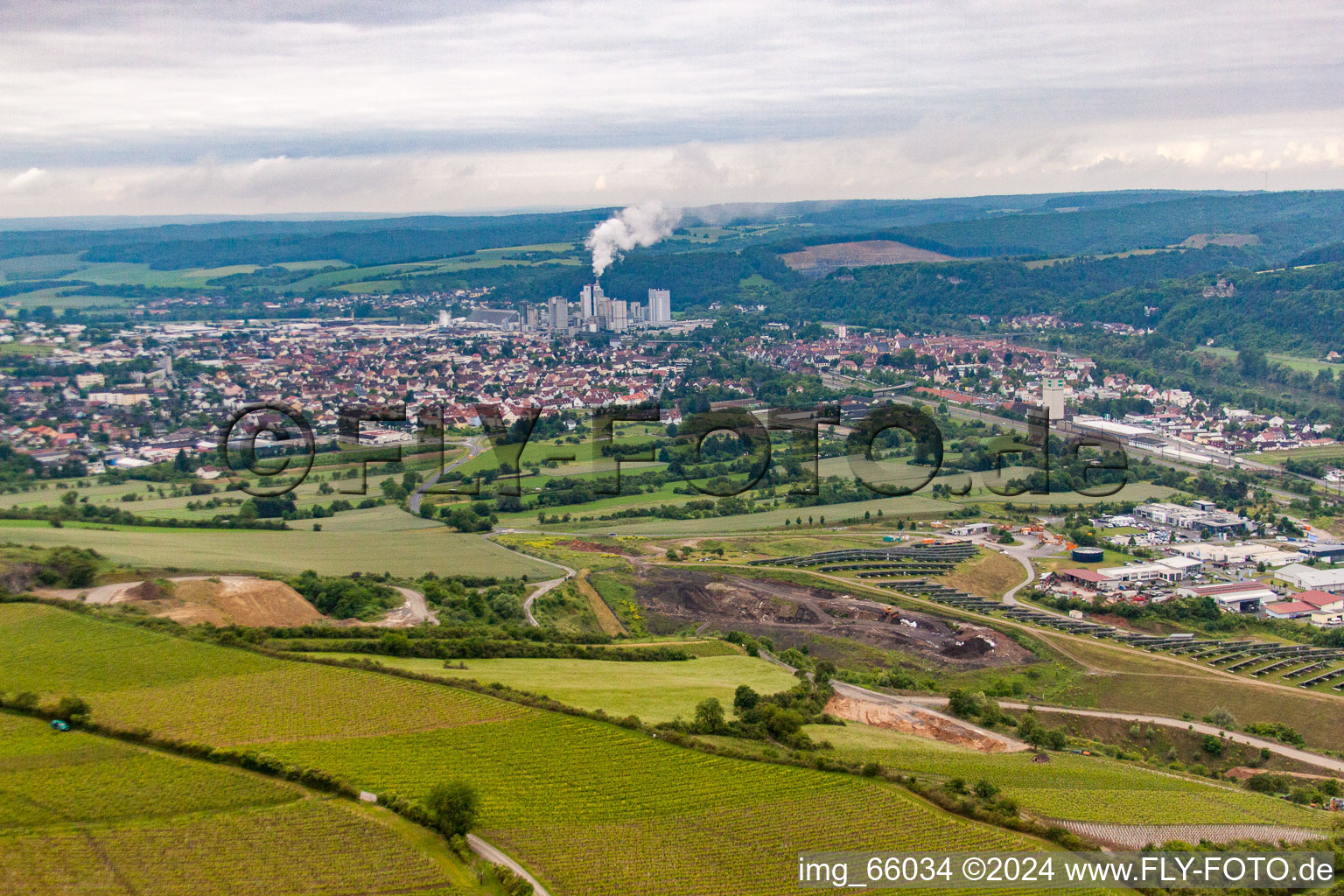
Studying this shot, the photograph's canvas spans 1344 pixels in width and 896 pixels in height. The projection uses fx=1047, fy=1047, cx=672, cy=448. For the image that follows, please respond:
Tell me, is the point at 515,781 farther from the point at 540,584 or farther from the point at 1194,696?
the point at 1194,696

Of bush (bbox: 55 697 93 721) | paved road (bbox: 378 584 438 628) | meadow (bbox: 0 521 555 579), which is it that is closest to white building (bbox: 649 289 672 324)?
meadow (bbox: 0 521 555 579)

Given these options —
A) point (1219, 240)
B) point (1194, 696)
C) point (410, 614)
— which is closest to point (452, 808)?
point (410, 614)

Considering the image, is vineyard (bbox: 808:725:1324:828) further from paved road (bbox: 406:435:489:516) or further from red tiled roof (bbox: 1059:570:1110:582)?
paved road (bbox: 406:435:489:516)

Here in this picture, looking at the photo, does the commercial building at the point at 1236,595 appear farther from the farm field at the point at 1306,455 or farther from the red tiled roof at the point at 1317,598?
the farm field at the point at 1306,455

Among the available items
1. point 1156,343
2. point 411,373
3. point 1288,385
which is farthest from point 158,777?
point 1156,343

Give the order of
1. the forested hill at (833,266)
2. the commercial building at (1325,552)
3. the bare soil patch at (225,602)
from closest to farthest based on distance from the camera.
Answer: the bare soil patch at (225,602)
the commercial building at (1325,552)
the forested hill at (833,266)

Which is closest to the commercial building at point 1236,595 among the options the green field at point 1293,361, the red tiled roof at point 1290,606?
the red tiled roof at point 1290,606
